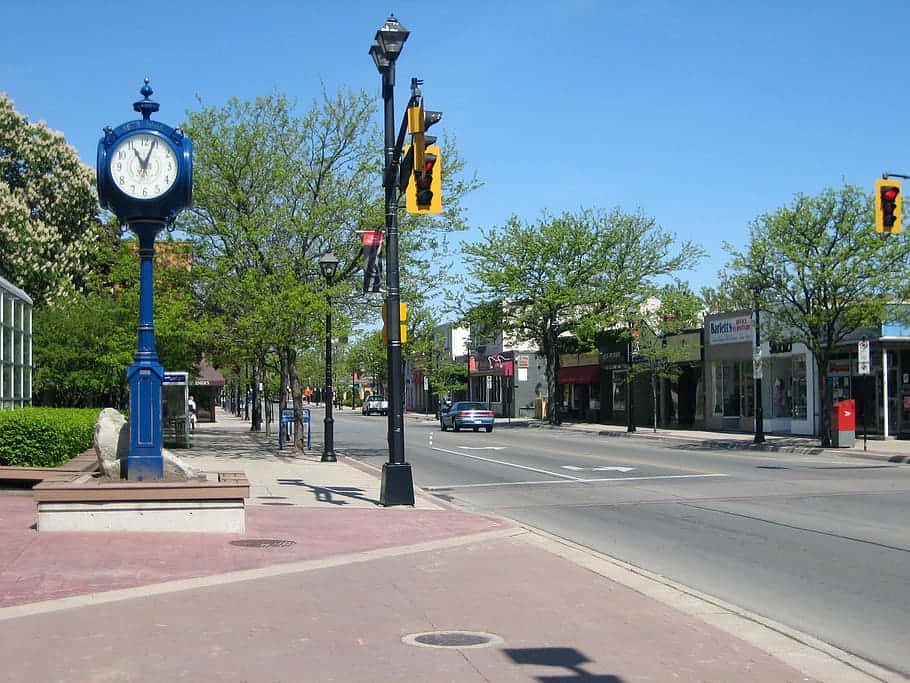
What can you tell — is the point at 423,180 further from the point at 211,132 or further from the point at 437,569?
the point at 211,132

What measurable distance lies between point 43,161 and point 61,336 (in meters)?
10.1

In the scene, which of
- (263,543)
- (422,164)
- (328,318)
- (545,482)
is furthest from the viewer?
(328,318)

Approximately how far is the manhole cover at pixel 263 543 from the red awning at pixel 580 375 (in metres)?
47.5

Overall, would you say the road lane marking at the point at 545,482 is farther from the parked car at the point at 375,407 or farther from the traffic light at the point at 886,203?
the parked car at the point at 375,407

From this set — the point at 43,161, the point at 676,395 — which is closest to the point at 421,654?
the point at 43,161

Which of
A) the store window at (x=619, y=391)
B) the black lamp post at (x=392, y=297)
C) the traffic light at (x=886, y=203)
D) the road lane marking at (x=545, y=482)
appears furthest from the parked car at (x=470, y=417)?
the black lamp post at (x=392, y=297)

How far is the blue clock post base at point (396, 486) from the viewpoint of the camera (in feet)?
49.9

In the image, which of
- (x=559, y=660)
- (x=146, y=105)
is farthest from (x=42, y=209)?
(x=559, y=660)

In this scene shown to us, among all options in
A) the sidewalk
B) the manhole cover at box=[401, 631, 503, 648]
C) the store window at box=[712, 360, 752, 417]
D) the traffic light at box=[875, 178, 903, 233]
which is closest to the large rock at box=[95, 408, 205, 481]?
the sidewalk

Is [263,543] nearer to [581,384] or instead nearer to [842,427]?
[842,427]

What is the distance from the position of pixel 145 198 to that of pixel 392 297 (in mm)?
4373

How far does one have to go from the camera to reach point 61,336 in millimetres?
31859

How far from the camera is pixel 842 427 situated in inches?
1192

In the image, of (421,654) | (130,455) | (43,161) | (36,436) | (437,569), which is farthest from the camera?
(43,161)
